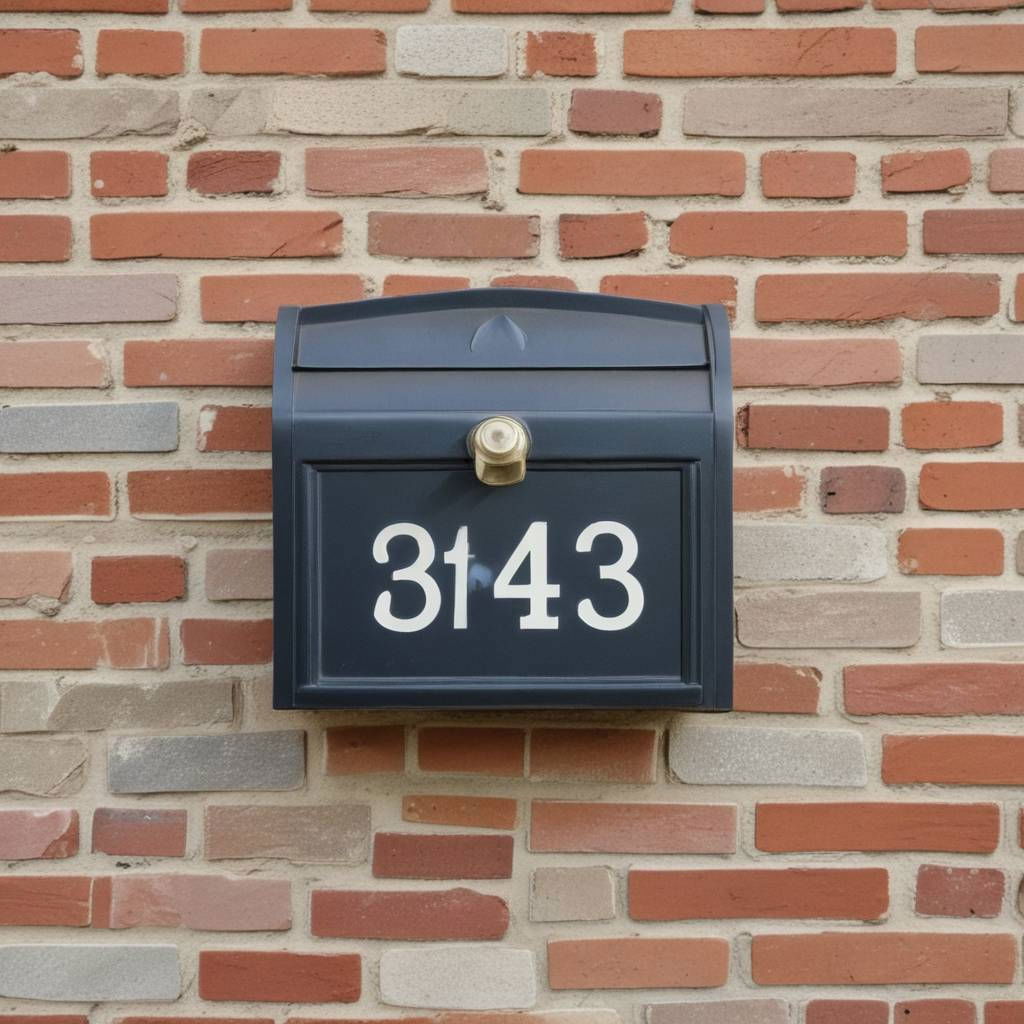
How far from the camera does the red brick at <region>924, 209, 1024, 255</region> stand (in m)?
1.44

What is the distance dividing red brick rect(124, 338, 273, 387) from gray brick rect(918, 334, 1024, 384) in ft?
2.76

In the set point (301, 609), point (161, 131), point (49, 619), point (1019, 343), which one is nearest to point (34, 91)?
point (161, 131)

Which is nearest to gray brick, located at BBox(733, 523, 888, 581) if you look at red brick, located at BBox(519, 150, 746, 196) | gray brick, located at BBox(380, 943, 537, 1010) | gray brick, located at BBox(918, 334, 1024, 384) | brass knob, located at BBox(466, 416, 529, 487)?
gray brick, located at BBox(918, 334, 1024, 384)

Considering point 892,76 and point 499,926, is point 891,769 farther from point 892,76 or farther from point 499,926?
point 892,76

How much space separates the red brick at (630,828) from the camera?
4.60ft

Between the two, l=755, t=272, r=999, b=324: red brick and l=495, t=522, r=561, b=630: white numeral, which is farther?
l=755, t=272, r=999, b=324: red brick

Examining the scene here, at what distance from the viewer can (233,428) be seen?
1.44 m

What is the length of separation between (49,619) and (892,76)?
4.20 ft

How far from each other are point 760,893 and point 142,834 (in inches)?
30.4

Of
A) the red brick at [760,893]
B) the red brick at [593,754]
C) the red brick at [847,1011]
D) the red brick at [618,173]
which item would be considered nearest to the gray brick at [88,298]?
the red brick at [618,173]

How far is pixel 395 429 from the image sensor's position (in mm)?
1243

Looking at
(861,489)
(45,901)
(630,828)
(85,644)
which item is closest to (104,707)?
(85,644)

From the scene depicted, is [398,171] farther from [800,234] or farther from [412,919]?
[412,919]

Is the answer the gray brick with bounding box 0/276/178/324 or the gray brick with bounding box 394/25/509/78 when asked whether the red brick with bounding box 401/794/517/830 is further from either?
the gray brick with bounding box 394/25/509/78
